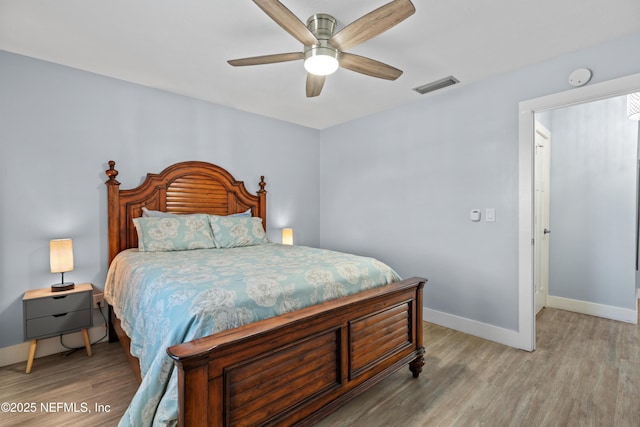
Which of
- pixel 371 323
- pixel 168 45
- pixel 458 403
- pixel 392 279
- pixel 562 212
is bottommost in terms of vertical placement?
pixel 458 403

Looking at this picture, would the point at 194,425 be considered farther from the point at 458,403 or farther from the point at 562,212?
the point at 562,212

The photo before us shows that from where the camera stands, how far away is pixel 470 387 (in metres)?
2.14

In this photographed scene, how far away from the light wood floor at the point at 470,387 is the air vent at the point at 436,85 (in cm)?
250

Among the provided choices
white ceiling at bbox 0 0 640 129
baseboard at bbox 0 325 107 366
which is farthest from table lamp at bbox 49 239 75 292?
white ceiling at bbox 0 0 640 129

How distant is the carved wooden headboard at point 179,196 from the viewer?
3.02 m

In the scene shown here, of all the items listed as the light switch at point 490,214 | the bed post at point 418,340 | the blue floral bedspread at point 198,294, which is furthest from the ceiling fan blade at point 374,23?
the light switch at point 490,214

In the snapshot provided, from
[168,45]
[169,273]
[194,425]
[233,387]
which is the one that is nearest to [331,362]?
[233,387]

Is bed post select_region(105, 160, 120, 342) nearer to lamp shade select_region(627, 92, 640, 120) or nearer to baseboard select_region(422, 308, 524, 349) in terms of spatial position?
baseboard select_region(422, 308, 524, 349)

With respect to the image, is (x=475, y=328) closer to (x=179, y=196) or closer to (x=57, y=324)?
(x=179, y=196)

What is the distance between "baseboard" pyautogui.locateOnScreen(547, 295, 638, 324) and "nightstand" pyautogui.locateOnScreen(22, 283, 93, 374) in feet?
16.2

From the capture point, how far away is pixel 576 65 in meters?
2.48

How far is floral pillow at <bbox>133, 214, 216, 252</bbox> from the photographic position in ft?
9.36

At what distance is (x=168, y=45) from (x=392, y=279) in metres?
2.48

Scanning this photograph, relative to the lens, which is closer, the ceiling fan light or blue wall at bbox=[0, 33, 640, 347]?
the ceiling fan light
